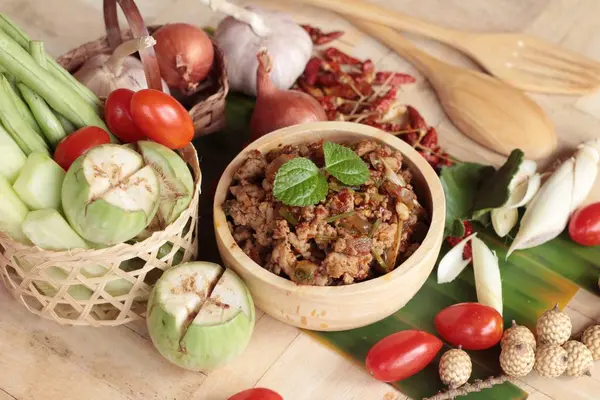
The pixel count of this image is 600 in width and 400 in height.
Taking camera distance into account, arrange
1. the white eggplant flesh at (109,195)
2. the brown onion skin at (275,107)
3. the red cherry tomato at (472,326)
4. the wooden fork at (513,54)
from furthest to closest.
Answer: the wooden fork at (513,54)
the brown onion skin at (275,107)
the red cherry tomato at (472,326)
the white eggplant flesh at (109,195)

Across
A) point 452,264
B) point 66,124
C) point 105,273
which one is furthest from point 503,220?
point 66,124

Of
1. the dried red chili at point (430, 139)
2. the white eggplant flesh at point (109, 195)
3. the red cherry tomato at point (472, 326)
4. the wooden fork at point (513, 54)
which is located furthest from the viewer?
the wooden fork at point (513, 54)

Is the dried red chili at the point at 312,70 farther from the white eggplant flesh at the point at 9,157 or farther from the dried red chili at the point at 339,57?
the white eggplant flesh at the point at 9,157

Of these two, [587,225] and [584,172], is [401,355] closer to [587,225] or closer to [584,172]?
[587,225]

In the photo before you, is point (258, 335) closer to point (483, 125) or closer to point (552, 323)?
point (552, 323)

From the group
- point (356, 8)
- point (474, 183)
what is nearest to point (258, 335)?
point (474, 183)

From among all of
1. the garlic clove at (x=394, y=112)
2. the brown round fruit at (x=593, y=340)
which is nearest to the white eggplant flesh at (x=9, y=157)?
the garlic clove at (x=394, y=112)
